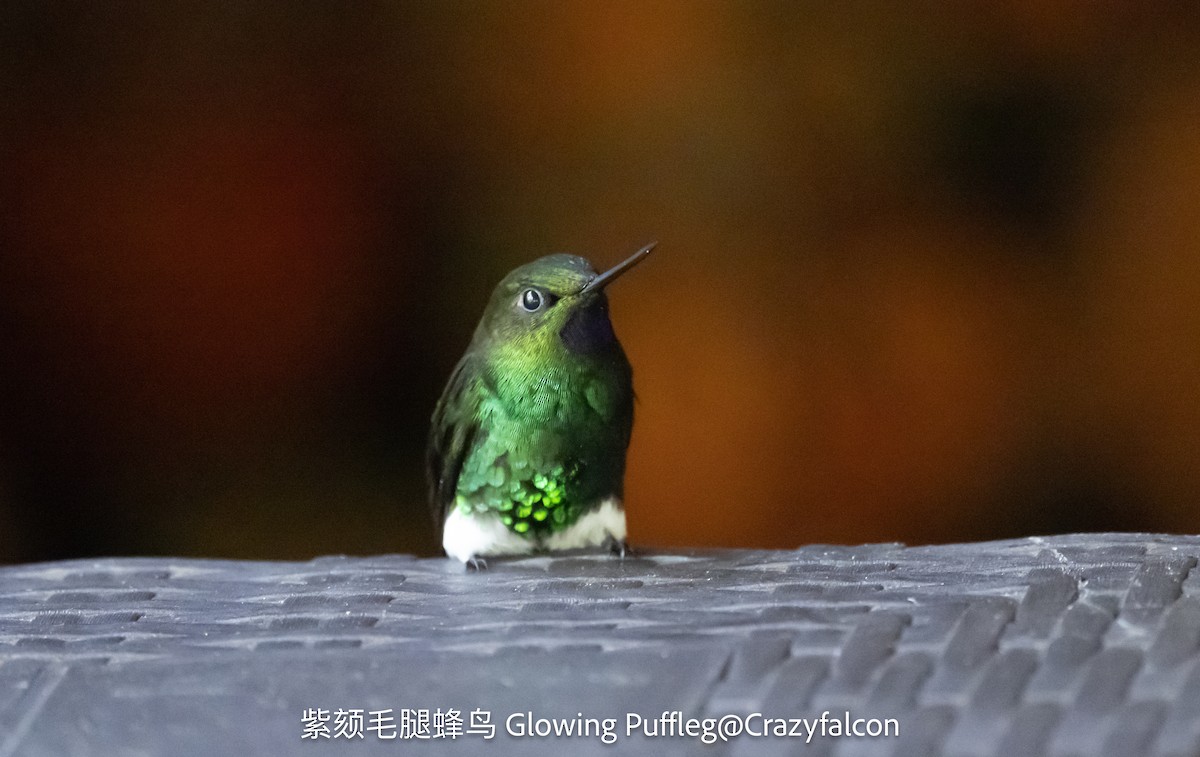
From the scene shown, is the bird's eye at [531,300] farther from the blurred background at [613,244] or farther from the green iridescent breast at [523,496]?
the blurred background at [613,244]

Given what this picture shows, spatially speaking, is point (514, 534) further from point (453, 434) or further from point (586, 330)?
point (586, 330)

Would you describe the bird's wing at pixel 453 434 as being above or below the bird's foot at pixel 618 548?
above

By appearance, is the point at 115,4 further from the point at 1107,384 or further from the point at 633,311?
the point at 1107,384

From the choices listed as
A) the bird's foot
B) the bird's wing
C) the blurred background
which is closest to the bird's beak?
the bird's wing

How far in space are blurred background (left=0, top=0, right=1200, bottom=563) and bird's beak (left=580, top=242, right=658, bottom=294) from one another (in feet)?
2.36

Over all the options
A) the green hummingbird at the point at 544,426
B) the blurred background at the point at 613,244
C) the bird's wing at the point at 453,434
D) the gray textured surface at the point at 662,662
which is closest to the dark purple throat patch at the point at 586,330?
the green hummingbird at the point at 544,426

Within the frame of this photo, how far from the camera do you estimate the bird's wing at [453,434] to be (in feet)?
4.05

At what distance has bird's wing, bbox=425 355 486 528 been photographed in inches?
48.6

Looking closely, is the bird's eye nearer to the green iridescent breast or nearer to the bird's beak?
the bird's beak

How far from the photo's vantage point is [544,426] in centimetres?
119

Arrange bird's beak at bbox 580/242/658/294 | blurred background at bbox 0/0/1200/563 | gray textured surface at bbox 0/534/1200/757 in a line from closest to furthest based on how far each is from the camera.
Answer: gray textured surface at bbox 0/534/1200/757 → bird's beak at bbox 580/242/658/294 → blurred background at bbox 0/0/1200/563

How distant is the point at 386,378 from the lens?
1.94 m

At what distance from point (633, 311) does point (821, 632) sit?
1262 millimetres

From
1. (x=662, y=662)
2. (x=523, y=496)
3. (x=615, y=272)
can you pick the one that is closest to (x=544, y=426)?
(x=523, y=496)
